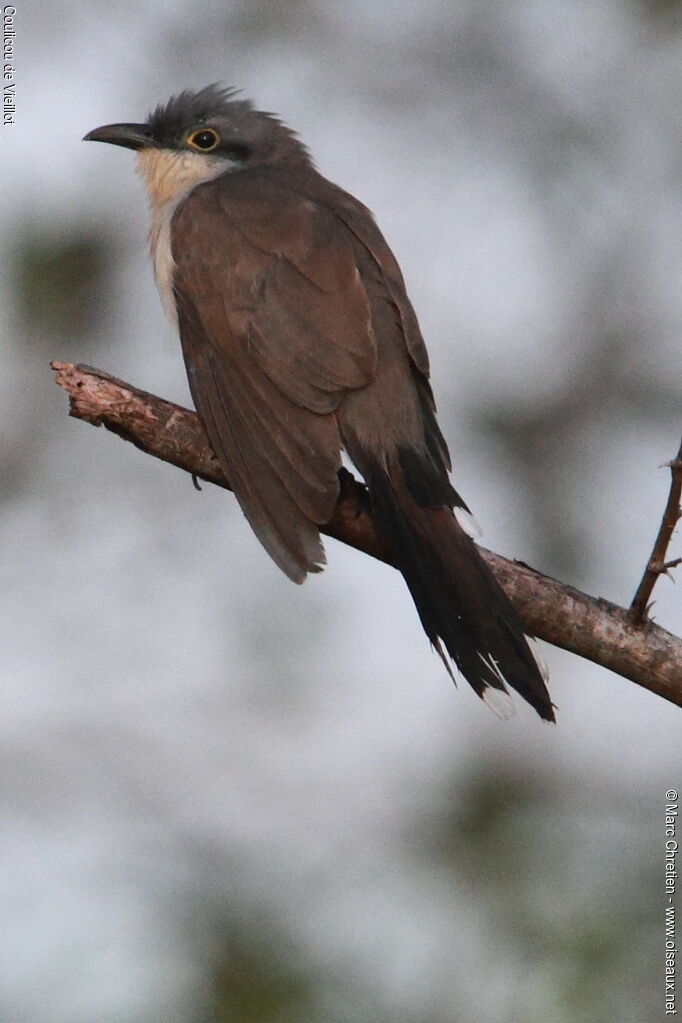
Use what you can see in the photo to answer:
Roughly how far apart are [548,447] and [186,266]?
4364 millimetres

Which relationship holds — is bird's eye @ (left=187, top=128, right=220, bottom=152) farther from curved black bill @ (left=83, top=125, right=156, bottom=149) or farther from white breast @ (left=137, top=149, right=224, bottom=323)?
curved black bill @ (left=83, top=125, right=156, bottom=149)

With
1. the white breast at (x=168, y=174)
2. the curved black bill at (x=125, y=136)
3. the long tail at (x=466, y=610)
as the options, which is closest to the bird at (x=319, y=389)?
the long tail at (x=466, y=610)

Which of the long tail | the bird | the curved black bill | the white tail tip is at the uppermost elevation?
the curved black bill

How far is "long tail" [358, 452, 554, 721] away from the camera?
418 cm

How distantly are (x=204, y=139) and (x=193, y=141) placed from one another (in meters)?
0.05

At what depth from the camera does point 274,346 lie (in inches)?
186

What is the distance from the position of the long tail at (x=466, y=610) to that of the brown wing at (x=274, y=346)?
0.31m

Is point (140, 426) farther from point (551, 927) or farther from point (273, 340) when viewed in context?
point (551, 927)

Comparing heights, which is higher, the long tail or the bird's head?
the bird's head

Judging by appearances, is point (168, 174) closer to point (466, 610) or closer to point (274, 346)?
point (274, 346)

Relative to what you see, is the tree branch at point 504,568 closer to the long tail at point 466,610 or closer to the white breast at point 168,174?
the long tail at point 466,610

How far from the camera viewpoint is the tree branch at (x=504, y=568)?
4000mm

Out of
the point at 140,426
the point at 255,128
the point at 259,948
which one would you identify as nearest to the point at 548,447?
the point at 255,128

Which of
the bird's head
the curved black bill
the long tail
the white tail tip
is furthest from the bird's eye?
the white tail tip
